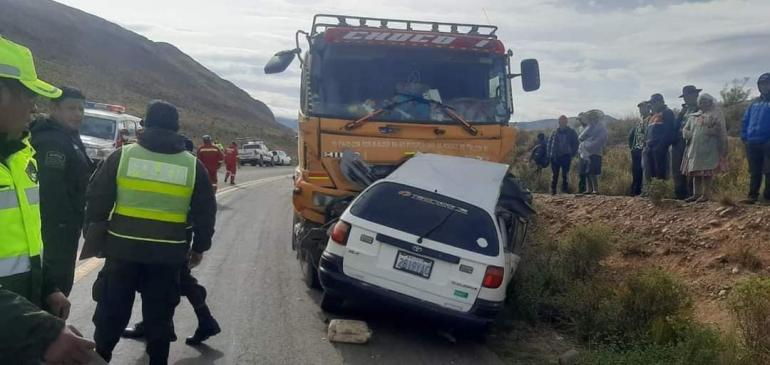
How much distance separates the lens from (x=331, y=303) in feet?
24.6

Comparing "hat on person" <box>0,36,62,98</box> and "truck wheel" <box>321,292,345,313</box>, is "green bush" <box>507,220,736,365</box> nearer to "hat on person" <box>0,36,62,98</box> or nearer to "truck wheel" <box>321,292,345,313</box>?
"truck wheel" <box>321,292,345,313</box>

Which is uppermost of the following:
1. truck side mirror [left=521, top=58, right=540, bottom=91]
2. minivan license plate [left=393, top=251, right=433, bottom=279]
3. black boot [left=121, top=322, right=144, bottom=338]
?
truck side mirror [left=521, top=58, right=540, bottom=91]

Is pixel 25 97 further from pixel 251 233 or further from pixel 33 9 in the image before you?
pixel 33 9

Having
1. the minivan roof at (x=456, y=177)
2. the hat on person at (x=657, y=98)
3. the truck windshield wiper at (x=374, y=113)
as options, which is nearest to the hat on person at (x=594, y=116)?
the hat on person at (x=657, y=98)

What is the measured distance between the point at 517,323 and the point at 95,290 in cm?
425

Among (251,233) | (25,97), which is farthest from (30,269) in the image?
(251,233)

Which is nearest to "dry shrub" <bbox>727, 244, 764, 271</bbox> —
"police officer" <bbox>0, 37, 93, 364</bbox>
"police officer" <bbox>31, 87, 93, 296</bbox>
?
"police officer" <bbox>31, 87, 93, 296</bbox>

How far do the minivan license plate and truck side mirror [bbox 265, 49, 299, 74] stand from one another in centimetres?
375

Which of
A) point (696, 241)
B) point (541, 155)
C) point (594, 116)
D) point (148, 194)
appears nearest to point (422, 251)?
point (148, 194)

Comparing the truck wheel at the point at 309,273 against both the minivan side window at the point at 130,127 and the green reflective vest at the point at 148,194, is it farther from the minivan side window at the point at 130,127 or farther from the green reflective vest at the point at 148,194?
the minivan side window at the point at 130,127

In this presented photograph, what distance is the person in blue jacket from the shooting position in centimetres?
961

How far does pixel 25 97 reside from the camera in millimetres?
2924

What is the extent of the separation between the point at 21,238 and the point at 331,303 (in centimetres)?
475

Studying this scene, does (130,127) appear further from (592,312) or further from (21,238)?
(21,238)
